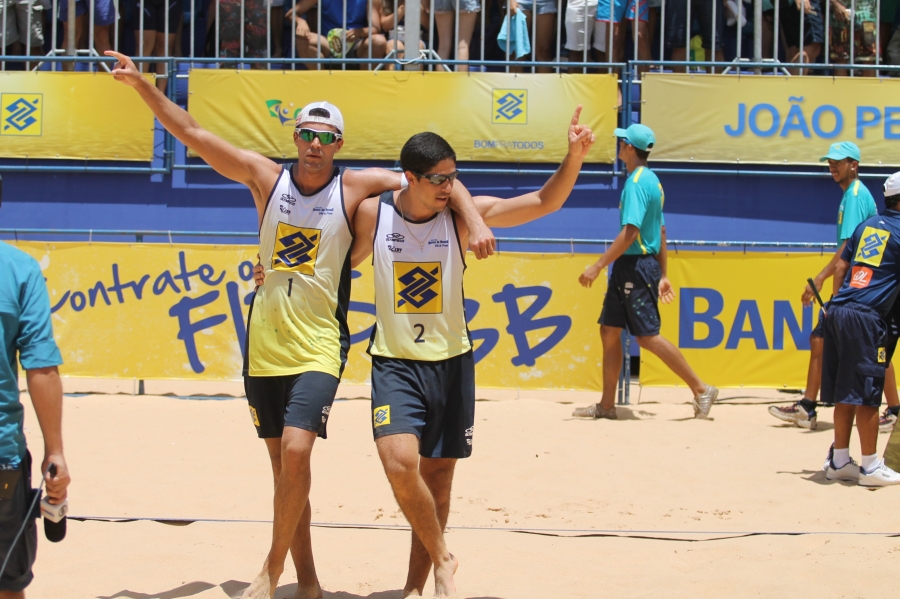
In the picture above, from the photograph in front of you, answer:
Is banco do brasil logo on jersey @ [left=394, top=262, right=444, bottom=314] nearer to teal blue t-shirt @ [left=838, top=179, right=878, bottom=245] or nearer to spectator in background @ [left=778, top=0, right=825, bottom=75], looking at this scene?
teal blue t-shirt @ [left=838, top=179, right=878, bottom=245]

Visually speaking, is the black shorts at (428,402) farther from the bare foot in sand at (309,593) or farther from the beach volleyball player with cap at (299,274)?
the bare foot in sand at (309,593)

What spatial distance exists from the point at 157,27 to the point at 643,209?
6.10 meters

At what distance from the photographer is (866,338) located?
Result: 5637 millimetres

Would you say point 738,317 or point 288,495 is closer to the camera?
point 288,495

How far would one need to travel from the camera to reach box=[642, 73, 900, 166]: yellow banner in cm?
941

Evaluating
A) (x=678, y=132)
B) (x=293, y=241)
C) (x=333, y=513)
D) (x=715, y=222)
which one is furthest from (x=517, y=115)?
(x=293, y=241)

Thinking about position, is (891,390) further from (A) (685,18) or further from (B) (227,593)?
(B) (227,593)

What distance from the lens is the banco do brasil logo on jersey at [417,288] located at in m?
3.78

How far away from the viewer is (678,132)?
9516 mm

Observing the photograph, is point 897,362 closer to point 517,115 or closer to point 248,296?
point 517,115

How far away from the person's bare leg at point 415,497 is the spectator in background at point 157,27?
306 inches

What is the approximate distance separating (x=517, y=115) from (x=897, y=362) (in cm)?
408

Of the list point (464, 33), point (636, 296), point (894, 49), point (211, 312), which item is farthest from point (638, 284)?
point (894, 49)

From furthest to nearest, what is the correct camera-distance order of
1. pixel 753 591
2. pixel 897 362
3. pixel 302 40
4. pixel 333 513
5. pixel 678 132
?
pixel 302 40, pixel 678 132, pixel 897 362, pixel 333 513, pixel 753 591
